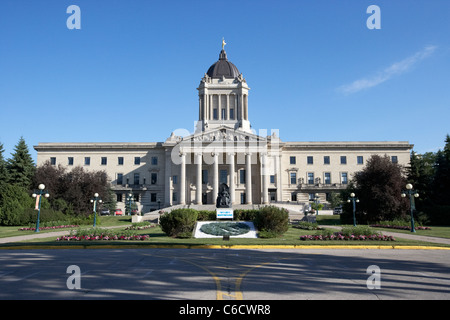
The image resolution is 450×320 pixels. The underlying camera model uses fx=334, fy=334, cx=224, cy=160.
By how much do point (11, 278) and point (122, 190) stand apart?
209ft

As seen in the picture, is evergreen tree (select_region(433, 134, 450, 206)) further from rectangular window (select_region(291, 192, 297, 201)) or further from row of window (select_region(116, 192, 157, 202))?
row of window (select_region(116, 192, 157, 202))

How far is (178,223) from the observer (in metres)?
23.7

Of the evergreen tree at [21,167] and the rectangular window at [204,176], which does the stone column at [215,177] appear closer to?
the rectangular window at [204,176]

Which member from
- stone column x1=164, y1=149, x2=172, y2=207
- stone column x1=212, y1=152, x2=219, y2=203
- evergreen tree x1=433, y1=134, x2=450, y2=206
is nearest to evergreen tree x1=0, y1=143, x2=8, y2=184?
stone column x1=164, y1=149, x2=172, y2=207

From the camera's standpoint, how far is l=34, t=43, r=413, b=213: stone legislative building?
211ft

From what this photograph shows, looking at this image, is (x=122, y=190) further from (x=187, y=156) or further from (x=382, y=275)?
(x=382, y=275)

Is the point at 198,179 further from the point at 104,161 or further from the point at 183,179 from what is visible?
the point at 104,161

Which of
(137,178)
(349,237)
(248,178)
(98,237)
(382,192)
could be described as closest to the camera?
(349,237)

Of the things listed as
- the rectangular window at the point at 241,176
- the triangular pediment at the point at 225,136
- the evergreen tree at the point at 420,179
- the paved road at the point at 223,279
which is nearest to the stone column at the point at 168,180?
the triangular pediment at the point at 225,136

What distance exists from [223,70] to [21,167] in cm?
4931

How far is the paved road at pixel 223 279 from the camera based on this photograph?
24.2 ft

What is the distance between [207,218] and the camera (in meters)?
32.5

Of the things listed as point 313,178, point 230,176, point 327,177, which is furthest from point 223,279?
point 327,177
